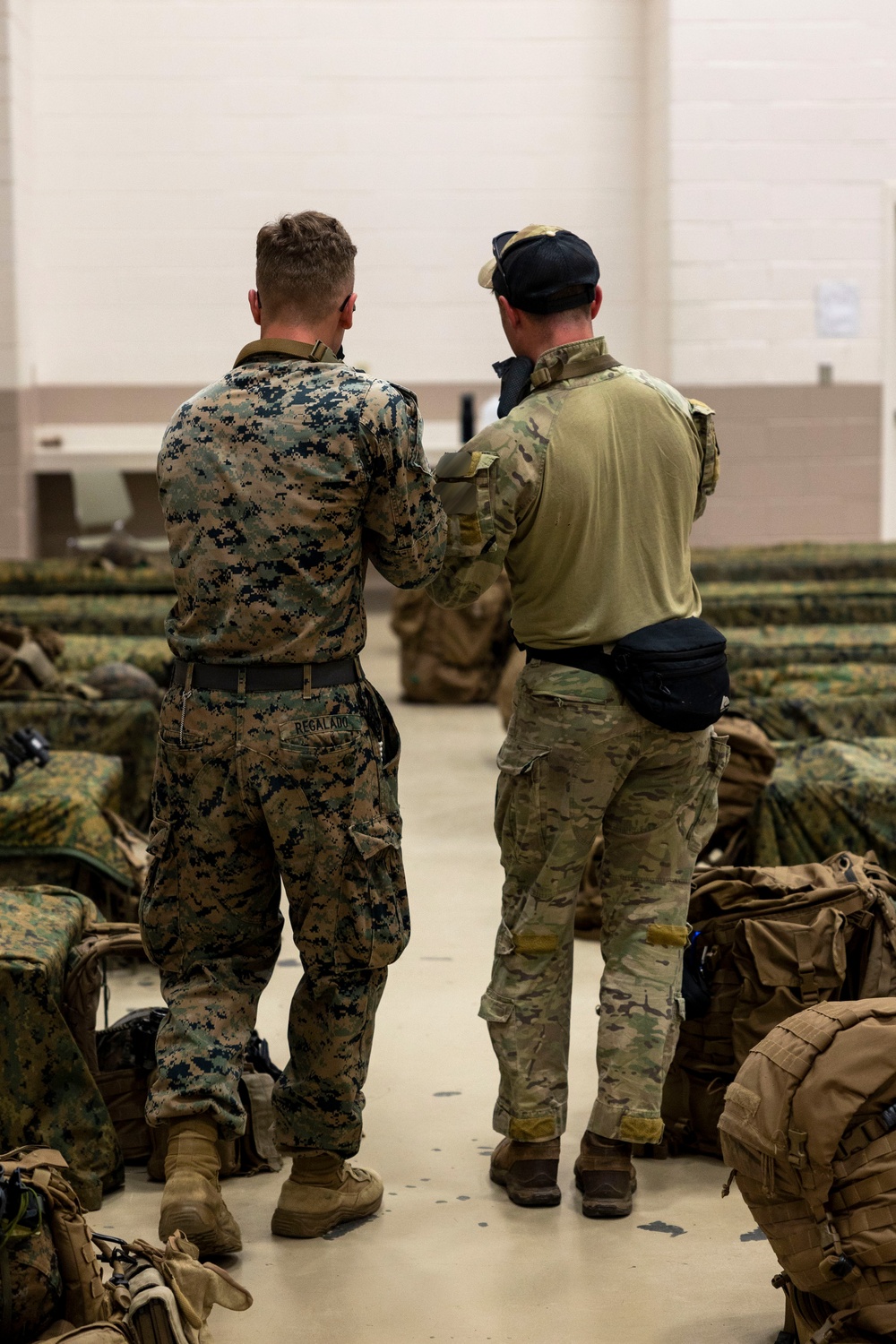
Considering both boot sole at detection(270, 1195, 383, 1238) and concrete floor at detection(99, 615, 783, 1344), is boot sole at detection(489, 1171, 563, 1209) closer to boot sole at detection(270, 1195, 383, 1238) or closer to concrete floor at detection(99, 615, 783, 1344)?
concrete floor at detection(99, 615, 783, 1344)

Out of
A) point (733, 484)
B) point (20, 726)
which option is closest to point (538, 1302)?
point (20, 726)

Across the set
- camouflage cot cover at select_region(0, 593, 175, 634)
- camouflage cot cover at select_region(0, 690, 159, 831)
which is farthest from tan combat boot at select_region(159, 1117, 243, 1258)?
camouflage cot cover at select_region(0, 593, 175, 634)

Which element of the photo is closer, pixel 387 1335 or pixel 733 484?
pixel 387 1335

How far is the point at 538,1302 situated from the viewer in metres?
2.32

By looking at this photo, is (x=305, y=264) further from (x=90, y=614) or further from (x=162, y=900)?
(x=90, y=614)

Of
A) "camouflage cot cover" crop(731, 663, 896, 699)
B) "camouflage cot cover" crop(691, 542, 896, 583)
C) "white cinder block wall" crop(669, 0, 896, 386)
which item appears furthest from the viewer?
"white cinder block wall" crop(669, 0, 896, 386)

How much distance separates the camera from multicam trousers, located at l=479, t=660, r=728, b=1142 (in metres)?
2.60

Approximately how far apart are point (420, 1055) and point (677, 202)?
7.87 metres

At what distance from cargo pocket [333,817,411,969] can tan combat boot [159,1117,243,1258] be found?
0.35 meters

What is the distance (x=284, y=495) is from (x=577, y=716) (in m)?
0.62

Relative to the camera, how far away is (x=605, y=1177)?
2.63 meters

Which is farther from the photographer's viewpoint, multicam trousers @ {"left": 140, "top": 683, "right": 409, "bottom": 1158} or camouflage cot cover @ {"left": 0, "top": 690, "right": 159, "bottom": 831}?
camouflage cot cover @ {"left": 0, "top": 690, "right": 159, "bottom": 831}

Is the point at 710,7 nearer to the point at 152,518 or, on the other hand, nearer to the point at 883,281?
the point at 883,281

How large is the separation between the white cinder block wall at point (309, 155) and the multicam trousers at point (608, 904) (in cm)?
831
